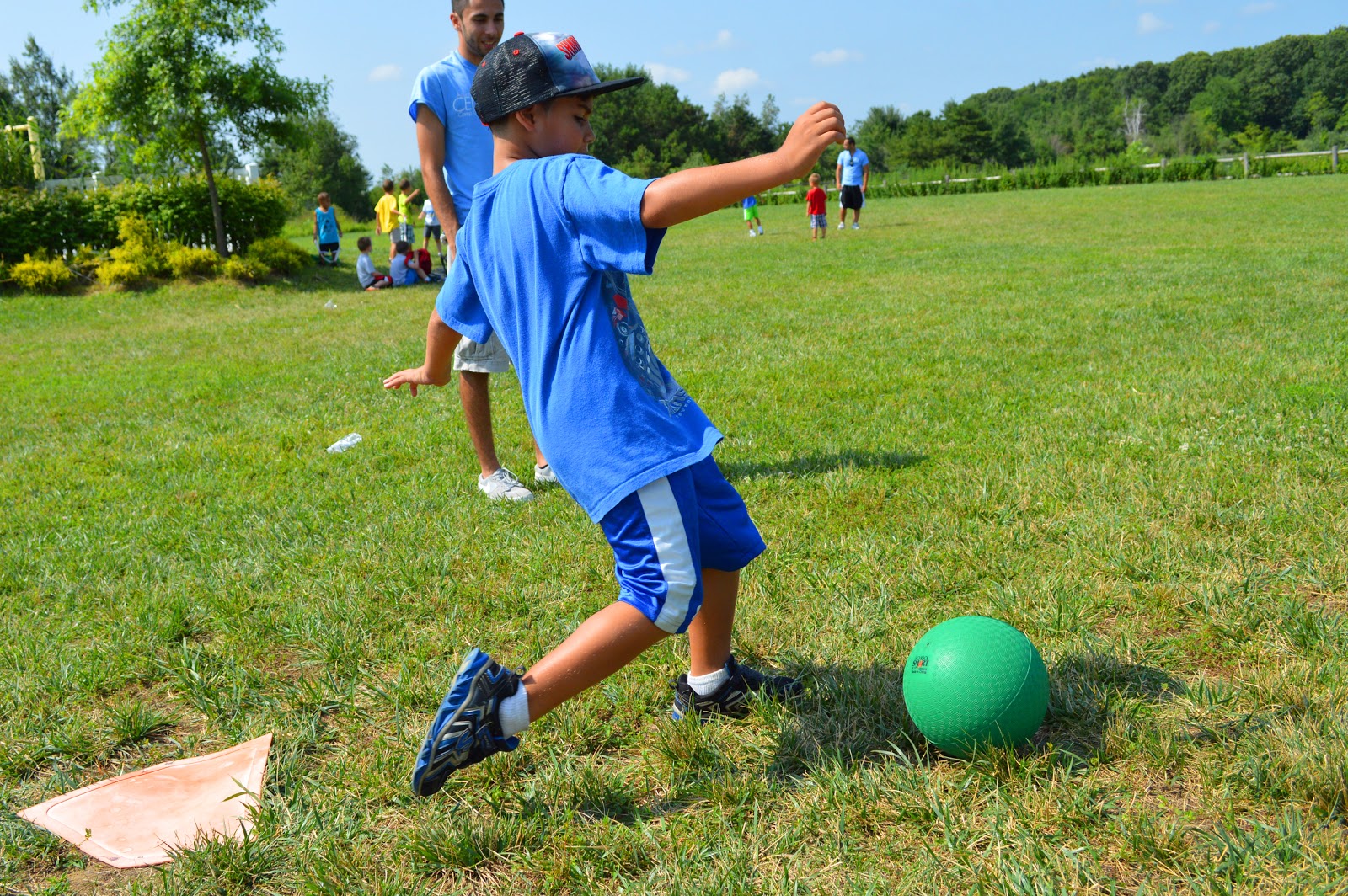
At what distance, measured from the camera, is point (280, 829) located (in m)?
2.28

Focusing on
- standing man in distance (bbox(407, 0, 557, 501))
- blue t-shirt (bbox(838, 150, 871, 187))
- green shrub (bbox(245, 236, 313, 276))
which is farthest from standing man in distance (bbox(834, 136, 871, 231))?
Answer: standing man in distance (bbox(407, 0, 557, 501))

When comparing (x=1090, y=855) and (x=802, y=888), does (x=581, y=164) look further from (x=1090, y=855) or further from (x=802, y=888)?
(x=1090, y=855)

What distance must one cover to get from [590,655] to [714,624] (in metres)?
0.48

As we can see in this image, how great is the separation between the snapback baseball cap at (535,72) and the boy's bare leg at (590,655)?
1208 mm

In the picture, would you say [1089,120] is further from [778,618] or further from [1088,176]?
[778,618]

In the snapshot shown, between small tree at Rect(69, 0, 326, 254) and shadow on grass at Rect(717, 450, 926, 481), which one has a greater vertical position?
small tree at Rect(69, 0, 326, 254)

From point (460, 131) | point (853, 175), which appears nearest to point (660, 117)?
point (853, 175)

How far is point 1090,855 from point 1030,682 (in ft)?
1.45

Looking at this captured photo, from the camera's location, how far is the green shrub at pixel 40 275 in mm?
14961

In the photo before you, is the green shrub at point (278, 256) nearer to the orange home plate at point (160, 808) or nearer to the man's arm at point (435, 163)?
the man's arm at point (435, 163)

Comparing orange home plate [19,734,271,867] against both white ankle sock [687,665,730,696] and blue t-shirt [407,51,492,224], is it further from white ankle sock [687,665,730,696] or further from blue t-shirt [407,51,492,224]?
blue t-shirt [407,51,492,224]

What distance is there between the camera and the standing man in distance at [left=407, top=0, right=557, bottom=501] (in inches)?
169

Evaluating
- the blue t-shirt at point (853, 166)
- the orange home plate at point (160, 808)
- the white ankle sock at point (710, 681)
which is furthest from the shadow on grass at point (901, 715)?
the blue t-shirt at point (853, 166)

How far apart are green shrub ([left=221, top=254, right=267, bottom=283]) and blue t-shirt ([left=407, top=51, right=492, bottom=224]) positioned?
12.8 meters
